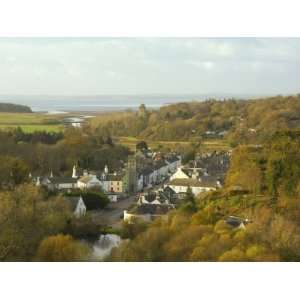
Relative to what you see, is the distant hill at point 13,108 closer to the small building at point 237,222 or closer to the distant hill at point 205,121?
the distant hill at point 205,121

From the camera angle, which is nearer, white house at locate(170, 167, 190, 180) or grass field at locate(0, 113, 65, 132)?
grass field at locate(0, 113, 65, 132)

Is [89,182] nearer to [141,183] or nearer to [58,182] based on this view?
[58,182]

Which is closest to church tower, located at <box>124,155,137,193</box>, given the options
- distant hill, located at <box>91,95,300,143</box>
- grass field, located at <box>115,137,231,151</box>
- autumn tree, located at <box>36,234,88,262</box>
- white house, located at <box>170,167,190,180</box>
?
grass field, located at <box>115,137,231,151</box>

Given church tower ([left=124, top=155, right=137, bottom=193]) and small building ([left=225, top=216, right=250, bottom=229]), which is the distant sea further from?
small building ([left=225, top=216, right=250, bottom=229])

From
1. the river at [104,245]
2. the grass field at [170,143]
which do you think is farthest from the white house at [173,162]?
the river at [104,245]

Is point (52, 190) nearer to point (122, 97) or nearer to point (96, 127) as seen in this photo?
point (96, 127)

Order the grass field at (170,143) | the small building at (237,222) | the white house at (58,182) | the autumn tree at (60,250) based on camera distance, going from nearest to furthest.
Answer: the autumn tree at (60,250), the small building at (237,222), the white house at (58,182), the grass field at (170,143)
